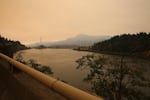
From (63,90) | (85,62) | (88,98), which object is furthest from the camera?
(85,62)

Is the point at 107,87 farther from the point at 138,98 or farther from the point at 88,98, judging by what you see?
the point at 88,98

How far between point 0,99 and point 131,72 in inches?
86.8

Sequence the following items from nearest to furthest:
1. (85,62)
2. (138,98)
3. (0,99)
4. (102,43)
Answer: (0,99), (138,98), (85,62), (102,43)

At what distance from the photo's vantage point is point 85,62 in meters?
3.33

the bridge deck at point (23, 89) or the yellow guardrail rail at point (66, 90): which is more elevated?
the yellow guardrail rail at point (66, 90)

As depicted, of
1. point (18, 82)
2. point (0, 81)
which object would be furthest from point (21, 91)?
point (0, 81)

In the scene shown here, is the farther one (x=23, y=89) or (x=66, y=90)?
(x=23, y=89)

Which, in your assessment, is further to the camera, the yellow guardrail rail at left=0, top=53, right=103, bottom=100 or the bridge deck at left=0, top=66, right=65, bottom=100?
the bridge deck at left=0, top=66, right=65, bottom=100

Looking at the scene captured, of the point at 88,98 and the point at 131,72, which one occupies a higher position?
the point at 88,98

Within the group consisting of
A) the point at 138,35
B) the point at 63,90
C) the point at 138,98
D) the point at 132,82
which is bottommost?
the point at 138,98

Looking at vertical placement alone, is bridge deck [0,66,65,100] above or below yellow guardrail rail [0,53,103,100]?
below

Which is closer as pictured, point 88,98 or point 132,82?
point 88,98

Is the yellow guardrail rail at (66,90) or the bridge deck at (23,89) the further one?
the bridge deck at (23,89)

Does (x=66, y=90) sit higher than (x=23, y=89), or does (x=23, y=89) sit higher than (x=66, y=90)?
(x=66, y=90)
